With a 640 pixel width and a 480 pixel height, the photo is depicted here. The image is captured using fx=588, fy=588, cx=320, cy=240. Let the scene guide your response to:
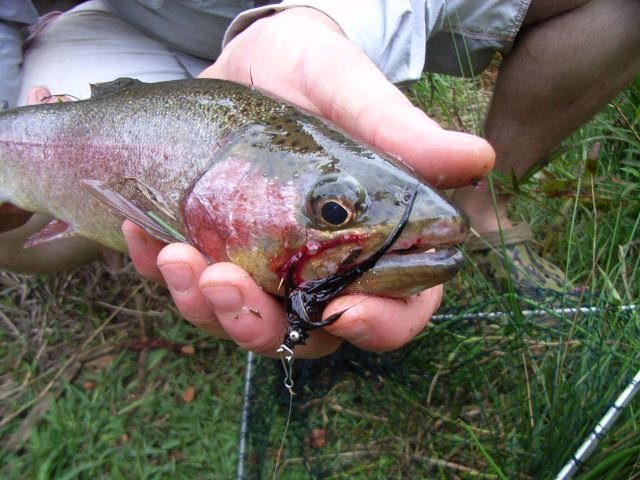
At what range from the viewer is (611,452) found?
6.13ft

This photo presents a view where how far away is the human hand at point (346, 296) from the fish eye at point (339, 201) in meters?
0.19

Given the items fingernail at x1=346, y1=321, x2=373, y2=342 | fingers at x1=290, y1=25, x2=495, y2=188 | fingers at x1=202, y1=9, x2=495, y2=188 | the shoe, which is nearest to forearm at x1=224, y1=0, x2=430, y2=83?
fingers at x1=202, y1=9, x2=495, y2=188

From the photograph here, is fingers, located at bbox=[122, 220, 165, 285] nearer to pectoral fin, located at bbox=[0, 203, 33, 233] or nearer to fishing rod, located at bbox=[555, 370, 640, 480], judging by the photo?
pectoral fin, located at bbox=[0, 203, 33, 233]

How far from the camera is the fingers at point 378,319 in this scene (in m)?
1.37

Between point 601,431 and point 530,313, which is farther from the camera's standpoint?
point 530,313

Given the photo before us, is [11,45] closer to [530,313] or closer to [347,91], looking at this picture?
[347,91]

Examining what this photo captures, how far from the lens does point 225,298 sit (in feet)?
4.69

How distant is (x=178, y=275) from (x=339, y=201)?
49 cm

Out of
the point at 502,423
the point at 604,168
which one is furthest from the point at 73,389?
the point at 604,168

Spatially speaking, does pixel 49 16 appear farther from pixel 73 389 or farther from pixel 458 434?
pixel 458 434

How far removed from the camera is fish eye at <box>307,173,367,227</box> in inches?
52.2

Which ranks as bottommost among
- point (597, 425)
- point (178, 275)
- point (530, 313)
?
point (530, 313)

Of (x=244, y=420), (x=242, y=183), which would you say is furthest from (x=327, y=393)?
(x=242, y=183)

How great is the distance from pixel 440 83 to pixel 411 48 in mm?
2152
